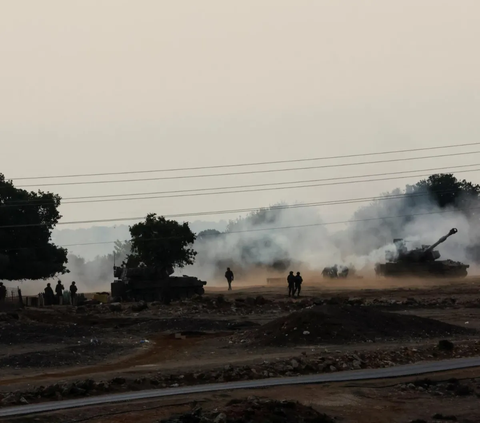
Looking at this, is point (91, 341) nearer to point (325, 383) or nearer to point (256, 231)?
point (325, 383)

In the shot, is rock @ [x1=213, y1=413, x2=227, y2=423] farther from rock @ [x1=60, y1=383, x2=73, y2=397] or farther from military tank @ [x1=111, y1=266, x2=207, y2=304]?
military tank @ [x1=111, y1=266, x2=207, y2=304]

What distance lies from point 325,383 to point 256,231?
78.7m

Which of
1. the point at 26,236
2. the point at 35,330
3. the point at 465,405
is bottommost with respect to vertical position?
the point at 465,405

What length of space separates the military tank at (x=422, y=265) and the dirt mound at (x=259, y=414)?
56.0m

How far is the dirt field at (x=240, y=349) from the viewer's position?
21.5 meters

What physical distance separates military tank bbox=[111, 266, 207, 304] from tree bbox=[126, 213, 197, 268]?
4.91 ft

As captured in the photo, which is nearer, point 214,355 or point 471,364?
point 471,364

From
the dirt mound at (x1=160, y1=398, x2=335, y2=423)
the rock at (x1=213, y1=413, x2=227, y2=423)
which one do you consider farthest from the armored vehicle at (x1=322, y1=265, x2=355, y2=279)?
the rock at (x1=213, y1=413, x2=227, y2=423)

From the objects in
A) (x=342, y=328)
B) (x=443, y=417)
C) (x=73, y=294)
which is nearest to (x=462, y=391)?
(x=443, y=417)

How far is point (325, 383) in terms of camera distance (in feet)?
76.3

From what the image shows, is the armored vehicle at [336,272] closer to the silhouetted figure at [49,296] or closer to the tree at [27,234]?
the tree at [27,234]

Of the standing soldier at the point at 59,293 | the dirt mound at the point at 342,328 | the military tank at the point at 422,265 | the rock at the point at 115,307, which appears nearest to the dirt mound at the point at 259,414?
the dirt mound at the point at 342,328

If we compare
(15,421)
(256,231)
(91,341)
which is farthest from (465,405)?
(256,231)

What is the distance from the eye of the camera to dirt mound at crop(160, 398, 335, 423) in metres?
18.0
